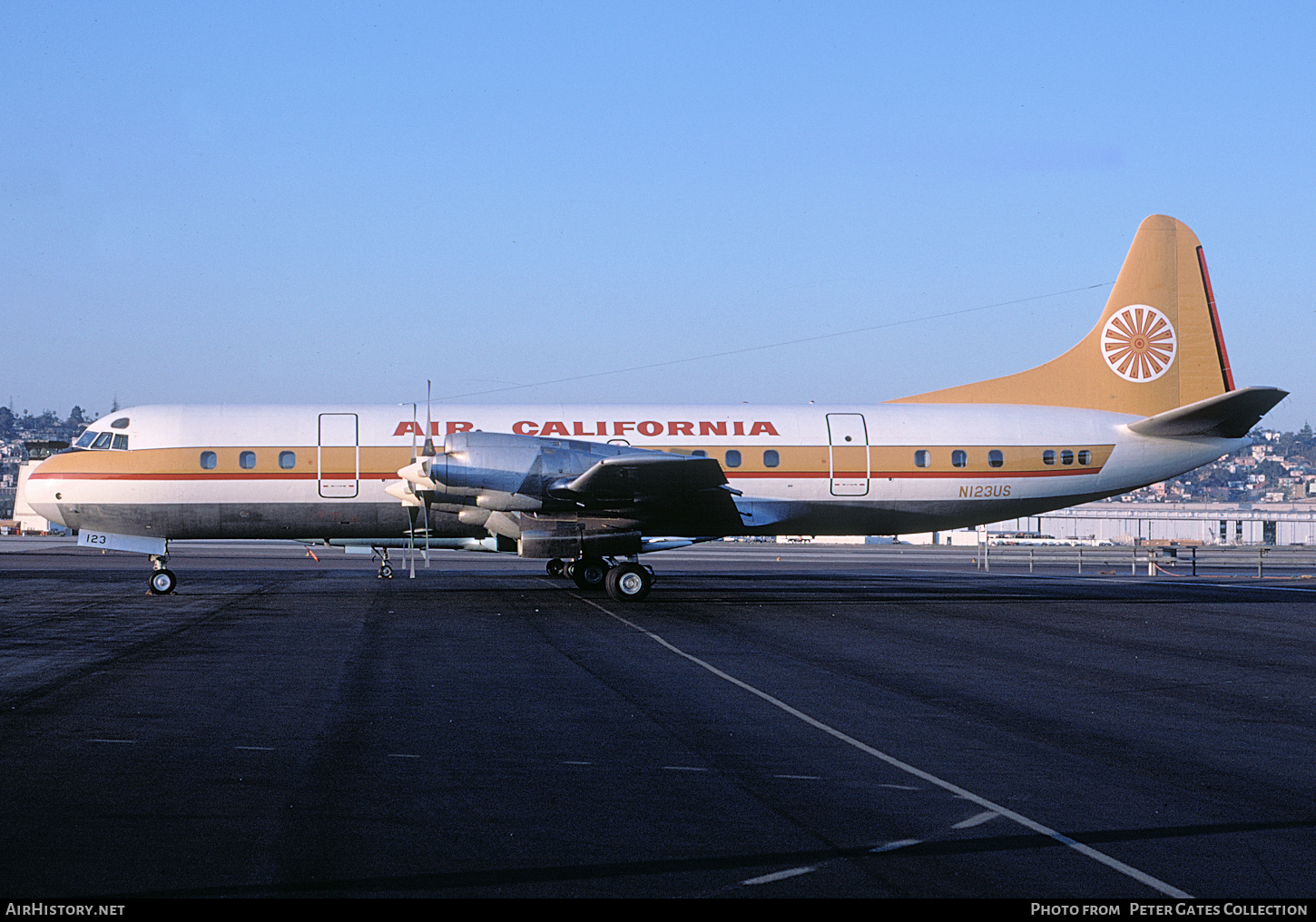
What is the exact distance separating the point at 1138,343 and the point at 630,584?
1517cm

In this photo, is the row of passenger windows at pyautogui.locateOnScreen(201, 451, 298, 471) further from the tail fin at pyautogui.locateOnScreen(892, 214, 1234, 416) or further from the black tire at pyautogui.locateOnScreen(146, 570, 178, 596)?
the tail fin at pyautogui.locateOnScreen(892, 214, 1234, 416)

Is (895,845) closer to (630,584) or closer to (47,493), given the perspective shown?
(630,584)

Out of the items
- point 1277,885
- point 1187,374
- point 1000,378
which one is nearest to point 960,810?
point 1277,885

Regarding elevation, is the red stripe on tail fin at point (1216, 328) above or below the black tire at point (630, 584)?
above

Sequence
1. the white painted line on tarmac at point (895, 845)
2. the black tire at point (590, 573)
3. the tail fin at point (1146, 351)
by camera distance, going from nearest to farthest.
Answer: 1. the white painted line on tarmac at point (895, 845)
2. the black tire at point (590, 573)
3. the tail fin at point (1146, 351)

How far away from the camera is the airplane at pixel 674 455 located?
24.2 metres

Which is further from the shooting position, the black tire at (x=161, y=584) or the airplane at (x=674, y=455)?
the black tire at (x=161, y=584)

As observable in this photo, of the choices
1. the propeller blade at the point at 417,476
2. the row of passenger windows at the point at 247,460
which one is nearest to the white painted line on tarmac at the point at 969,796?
the propeller blade at the point at 417,476

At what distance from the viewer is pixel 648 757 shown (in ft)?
31.2

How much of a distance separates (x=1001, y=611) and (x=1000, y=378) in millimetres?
7736

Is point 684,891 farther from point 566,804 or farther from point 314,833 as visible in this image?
point 314,833

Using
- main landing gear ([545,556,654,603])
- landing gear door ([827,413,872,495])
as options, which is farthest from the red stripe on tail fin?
main landing gear ([545,556,654,603])

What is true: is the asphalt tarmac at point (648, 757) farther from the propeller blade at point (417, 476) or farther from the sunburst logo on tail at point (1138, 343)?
the sunburst logo on tail at point (1138, 343)

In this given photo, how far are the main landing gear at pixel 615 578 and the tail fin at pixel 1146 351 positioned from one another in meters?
9.11
